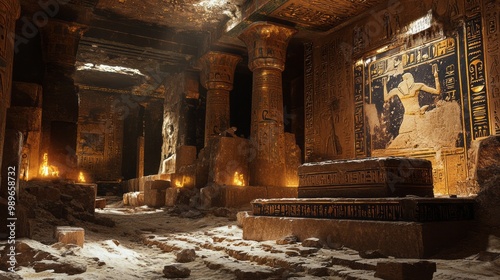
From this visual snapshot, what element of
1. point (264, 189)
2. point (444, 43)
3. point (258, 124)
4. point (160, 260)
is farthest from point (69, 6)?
point (444, 43)

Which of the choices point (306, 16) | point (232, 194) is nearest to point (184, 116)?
point (232, 194)

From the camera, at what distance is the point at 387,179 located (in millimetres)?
4699

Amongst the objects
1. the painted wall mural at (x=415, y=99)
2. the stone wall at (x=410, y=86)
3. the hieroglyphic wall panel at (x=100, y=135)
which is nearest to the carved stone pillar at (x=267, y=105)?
the stone wall at (x=410, y=86)

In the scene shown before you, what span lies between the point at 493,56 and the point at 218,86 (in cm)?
755

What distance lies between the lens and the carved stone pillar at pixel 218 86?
12430mm

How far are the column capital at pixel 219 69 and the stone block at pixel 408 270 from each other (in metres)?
9.89

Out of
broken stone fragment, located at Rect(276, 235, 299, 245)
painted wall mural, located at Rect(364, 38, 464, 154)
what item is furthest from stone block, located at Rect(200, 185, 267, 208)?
broken stone fragment, located at Rect(276, 235, 299, 245)

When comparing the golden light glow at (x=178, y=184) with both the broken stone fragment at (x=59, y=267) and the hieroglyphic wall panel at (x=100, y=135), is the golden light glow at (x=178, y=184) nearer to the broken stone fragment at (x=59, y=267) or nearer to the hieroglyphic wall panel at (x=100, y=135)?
the broken stone fragment at (x=59, y=267)

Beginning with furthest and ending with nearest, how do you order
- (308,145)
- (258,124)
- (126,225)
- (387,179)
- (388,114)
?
(308,145)
(258,124)
(388,114)
(126,225)
(387,179)

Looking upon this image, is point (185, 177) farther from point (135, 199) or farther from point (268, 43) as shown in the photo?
point (268, 43)

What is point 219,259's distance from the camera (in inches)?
184

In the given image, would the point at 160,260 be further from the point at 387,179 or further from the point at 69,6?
the point at 69,6

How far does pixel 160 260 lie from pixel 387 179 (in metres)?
2.97

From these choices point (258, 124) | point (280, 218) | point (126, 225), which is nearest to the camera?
point (280, 218)
